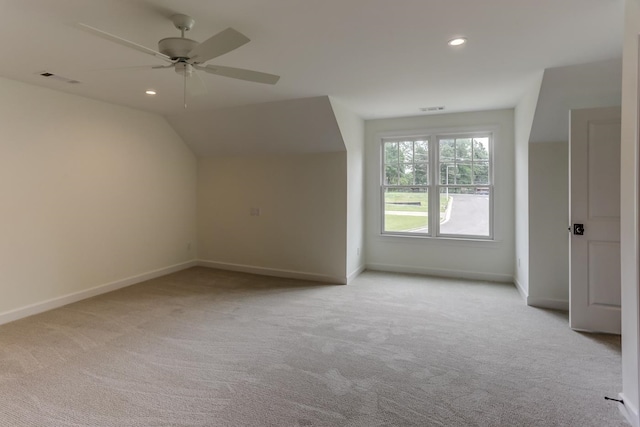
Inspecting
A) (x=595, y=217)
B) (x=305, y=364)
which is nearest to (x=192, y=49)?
(x=305, y=364)

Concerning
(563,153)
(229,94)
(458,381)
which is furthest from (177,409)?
(563,153)

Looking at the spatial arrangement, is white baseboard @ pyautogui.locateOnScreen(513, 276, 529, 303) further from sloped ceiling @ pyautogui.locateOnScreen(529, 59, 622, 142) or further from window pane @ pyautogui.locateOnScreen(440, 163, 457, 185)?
sloped ceiling @ pyautogui.locateOnScreen(529, 59, 622, 142)

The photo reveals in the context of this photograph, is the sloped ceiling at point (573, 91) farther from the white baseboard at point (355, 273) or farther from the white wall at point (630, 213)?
the white baseboard at point (355, 273)

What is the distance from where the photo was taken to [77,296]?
410 cm

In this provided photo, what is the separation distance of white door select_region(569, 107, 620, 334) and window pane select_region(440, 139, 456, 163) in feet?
7.06

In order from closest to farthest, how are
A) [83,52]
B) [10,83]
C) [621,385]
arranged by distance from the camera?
[621,385], [83,52], [10,83]

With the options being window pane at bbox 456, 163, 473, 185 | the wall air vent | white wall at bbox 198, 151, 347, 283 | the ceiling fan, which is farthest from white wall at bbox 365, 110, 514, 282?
the wall air vent

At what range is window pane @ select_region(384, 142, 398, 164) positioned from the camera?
5574 millimetres

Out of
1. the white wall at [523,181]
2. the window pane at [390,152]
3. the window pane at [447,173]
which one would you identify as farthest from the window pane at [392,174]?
the white wall at [523,181]

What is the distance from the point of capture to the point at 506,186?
4.87 meters

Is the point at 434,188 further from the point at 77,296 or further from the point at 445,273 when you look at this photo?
the point at 77,296

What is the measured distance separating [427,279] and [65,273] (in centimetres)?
481

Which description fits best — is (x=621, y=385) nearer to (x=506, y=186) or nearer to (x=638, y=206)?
(x=638, y=206)

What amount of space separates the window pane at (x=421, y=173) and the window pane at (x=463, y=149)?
496 millimetres
